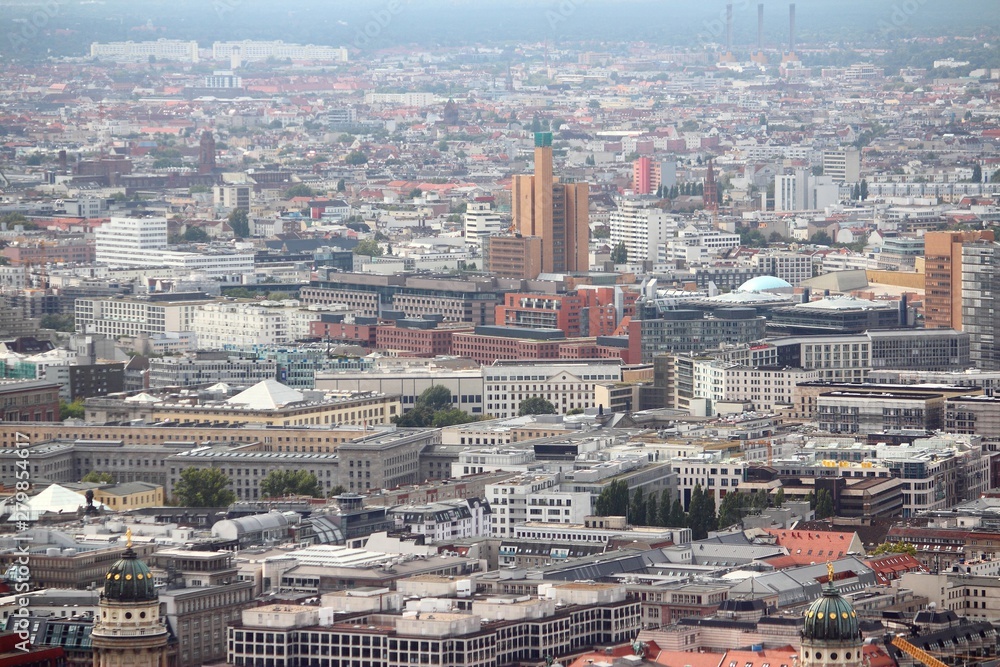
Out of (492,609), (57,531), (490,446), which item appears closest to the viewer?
(492,609)

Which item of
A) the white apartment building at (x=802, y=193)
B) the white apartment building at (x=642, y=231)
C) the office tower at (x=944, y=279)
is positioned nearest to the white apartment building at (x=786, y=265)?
the white apartment building at (x=642, y=231)

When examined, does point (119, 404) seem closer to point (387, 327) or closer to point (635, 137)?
point (387, 327)

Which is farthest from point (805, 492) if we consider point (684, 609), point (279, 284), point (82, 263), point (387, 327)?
point (82, 263)

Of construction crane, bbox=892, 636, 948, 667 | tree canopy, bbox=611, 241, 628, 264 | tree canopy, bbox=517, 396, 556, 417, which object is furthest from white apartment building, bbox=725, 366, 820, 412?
tree canopy, bbox=611, 241, 628, 264

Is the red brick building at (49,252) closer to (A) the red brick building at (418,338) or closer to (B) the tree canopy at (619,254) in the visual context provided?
(B) the tree canopy at (619,254)

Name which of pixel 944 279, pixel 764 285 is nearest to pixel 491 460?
pixel 944 279

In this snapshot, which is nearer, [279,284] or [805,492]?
[805,492]

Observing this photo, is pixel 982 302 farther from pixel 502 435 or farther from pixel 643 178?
pixel 643 178
